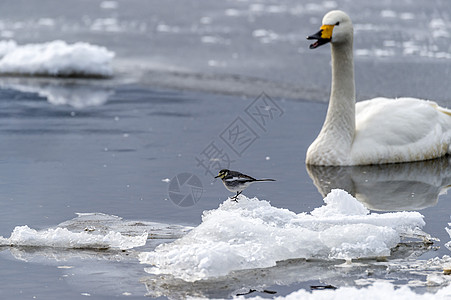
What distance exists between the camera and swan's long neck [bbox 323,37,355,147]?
9.90m

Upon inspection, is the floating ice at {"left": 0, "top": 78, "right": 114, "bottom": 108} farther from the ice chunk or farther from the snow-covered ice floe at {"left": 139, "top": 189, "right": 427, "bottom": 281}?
the snow-covered ice floe at {"left": 139, "top": 189, "right": 427, "bottom": 281}

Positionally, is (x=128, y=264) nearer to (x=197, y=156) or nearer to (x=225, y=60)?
(x=197, y=156)

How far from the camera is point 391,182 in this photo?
8961 mm

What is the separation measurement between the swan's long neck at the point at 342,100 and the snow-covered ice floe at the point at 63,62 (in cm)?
742

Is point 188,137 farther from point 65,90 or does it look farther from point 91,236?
point 65,90

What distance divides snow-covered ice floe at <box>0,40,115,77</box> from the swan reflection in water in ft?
26.8

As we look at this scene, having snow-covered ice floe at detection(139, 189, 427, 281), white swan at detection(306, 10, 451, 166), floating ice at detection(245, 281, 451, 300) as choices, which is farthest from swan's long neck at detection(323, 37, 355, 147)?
floating ice at detection(245, 281, 451, 300)

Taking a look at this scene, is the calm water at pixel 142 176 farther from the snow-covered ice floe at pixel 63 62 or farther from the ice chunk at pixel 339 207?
the snow-covered ice floe at pixel 63 62

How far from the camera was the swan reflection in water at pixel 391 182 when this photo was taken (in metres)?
8.02

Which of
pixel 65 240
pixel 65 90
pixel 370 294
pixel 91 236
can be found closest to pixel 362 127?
pixel 91 236

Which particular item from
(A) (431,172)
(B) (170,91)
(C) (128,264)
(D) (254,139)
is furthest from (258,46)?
(C) (128,264)

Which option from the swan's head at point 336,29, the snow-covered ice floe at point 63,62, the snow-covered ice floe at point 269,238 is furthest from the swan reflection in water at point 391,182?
the snow-covered ice floe at point 63,62

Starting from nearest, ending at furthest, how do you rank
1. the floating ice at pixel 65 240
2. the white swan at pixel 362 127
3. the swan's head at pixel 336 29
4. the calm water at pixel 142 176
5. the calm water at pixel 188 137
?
the calm water at pixel 142 176 < the calm water at pixel 188 137 < the floating ice at pixel 65 240 < the white swan at pixel 362 127 < the swan's head at pixel 336 29

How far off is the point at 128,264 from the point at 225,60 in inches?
484
